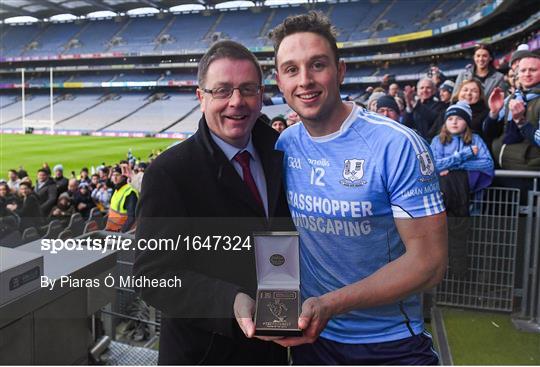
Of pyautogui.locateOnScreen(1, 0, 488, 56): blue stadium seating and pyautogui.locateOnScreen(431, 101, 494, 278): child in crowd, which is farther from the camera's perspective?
pyautogui.locateOnScreen(1, 0, 488, 56): blue stadium seating

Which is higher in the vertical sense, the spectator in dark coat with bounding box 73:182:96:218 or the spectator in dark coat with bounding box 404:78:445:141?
the spectator in dark coat with bounding box 404:78:445:141

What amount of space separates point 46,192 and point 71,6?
1487mm

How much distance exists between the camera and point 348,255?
969 millimetres

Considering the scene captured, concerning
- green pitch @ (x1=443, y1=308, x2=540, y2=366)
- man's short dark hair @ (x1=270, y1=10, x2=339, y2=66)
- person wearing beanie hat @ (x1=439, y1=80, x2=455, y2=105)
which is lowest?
green pitch @ (x1=443, y1=308, x2=540, y2=366)

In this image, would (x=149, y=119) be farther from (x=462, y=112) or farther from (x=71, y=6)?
(x=462, y=112)

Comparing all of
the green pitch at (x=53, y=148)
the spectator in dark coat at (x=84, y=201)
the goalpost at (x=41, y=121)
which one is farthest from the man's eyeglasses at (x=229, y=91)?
the spectator in dark coat at (x=84, y=201)

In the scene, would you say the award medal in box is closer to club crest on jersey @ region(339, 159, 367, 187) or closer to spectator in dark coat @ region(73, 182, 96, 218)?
club crest on jersey @ region(339, 159, 367, 187)

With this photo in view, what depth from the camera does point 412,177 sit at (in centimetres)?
87

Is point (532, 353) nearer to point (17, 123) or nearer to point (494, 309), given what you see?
point (494, 309)

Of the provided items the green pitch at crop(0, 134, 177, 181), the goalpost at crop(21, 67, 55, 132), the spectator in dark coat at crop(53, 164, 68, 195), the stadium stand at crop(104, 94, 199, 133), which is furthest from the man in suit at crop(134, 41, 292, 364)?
the spectator in dark coat at crop(53, 164, 68, 195)

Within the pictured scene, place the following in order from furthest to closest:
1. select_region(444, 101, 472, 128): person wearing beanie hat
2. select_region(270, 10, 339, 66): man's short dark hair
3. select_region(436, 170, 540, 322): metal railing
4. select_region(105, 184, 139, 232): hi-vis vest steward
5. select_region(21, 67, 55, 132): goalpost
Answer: select_region(21, 67, 55, 132): goalpost < select_region(105, 184, 139, 232): hi-vis vest steward < select_region(436, 170, 540, 322): metal railing < select_region(444, 101, 472, 128): person wearing beanie hat < select_region(270, 10, 339, 66): man's short dark hair

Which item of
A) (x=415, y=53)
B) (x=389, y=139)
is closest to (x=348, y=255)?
(x=389, y=139)

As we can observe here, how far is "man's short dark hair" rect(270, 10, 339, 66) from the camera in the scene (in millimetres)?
934

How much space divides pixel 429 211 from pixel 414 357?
36 cm
